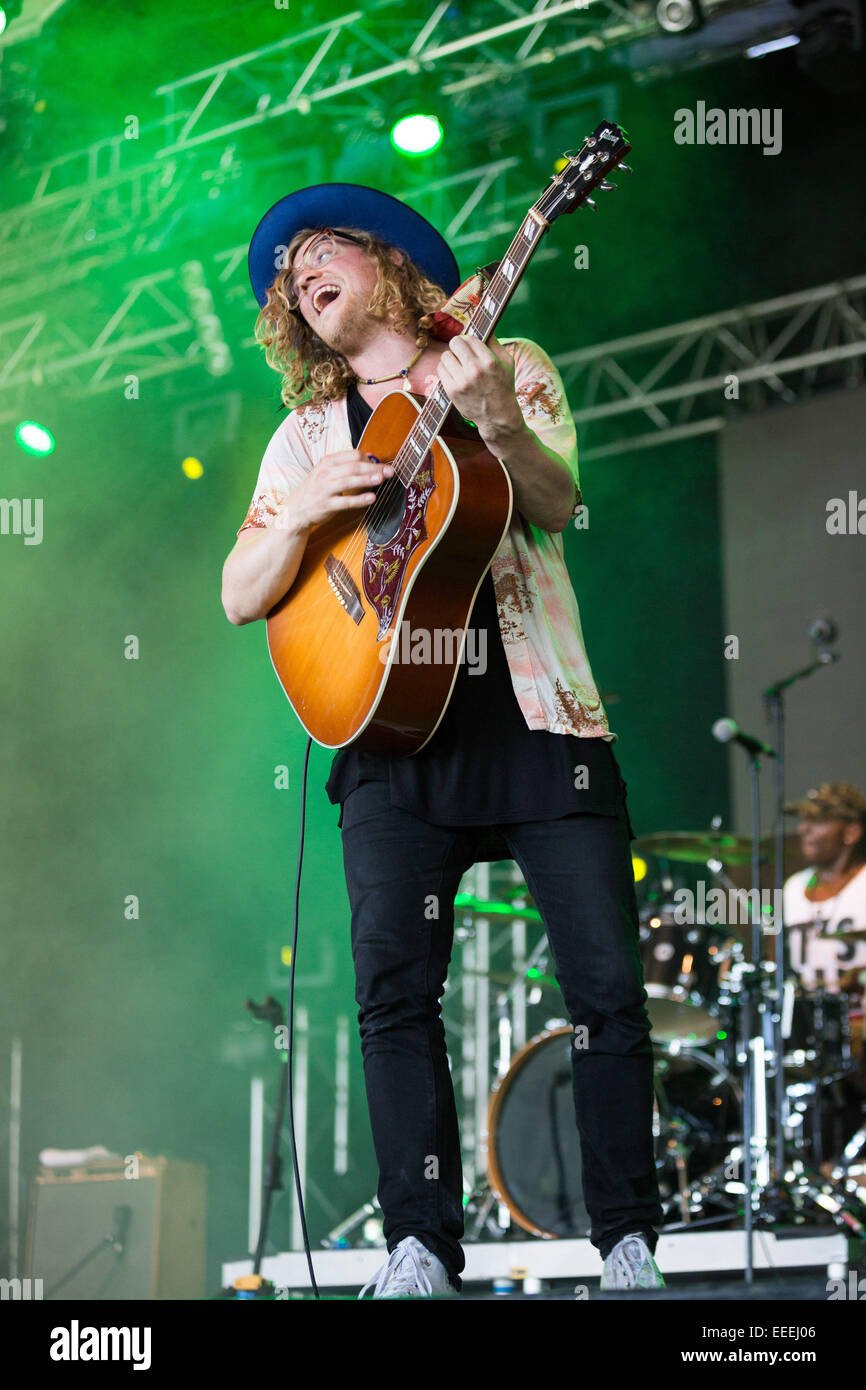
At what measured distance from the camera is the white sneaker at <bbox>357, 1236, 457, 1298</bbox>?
203 cm

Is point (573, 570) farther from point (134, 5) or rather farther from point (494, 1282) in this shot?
Result: point (494, 1282)

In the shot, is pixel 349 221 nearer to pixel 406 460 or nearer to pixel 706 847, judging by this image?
pixel 406 460

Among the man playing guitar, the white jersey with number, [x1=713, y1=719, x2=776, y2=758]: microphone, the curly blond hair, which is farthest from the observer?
Result: the white jersey with number

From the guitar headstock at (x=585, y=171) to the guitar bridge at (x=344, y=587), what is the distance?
710mm

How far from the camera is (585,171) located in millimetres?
2354

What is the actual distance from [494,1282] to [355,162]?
4.65 metres

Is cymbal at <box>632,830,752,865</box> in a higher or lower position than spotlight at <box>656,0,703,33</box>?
lower

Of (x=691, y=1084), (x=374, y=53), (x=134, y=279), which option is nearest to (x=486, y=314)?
(x=691, y=1084)

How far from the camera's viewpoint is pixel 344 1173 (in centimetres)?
722

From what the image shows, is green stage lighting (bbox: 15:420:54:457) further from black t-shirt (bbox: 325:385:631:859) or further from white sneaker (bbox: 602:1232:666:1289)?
white sneaker (bbox: 602:1232:666:1289)

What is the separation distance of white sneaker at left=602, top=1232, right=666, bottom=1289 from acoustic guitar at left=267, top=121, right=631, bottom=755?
0.86 meters

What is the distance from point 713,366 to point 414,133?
290cm

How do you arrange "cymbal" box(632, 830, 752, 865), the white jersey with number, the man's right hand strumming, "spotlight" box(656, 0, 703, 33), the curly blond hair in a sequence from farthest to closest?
the white jersey with number < "spotlight" box(656, 0, 703, 33) < "cymbal" box(632, 830, 752, 865) < the curly blond hair < the man's right hand strumming

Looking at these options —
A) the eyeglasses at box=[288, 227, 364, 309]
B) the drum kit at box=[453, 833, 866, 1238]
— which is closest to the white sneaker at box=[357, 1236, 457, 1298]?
the eyeglasses at box=[288, 227, 364, 309]
